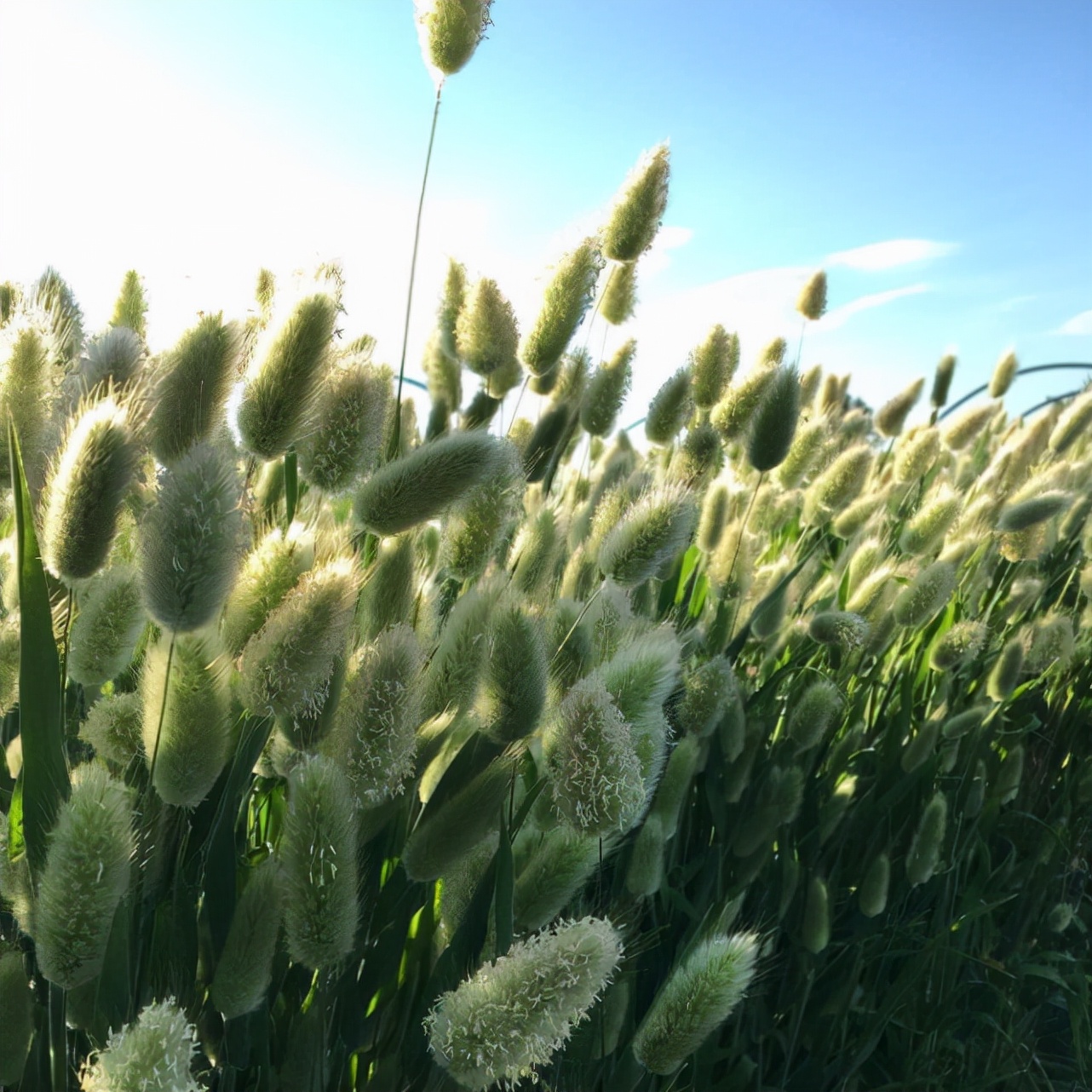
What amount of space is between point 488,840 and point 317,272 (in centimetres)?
61

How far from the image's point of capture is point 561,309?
4.33ft

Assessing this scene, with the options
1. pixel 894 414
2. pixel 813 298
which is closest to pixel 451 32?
pixel 813 298

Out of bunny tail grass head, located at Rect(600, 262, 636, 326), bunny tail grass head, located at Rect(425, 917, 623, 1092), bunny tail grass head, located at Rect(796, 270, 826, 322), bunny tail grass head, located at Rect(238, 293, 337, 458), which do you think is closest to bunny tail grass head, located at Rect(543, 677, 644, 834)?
bunny tail grass head, located at Rect(425, 917, 623, 1092)

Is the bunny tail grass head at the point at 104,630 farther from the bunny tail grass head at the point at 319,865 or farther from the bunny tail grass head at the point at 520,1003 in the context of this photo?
the bunny tail grass head at the point at 520,1003

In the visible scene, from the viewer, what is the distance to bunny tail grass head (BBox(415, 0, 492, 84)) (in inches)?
46.4

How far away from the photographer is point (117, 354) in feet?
2.90

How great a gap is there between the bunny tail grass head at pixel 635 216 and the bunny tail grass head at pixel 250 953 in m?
0.95

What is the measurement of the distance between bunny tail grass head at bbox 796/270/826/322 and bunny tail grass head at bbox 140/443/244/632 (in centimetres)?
192

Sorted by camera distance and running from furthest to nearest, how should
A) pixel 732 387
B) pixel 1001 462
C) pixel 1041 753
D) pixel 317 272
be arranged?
pixel 1041 753
pixel 1001 462
pixel 732 387
pixel 317 272

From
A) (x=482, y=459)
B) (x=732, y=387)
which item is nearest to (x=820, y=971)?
(x=732, y=387)

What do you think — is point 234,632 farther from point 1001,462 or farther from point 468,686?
point 1001,462

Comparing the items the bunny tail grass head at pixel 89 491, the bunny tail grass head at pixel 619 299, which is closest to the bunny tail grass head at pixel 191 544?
the bunny tail grass head at pixel 89 491

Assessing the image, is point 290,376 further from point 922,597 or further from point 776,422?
point 922,597

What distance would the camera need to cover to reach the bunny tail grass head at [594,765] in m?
0.79
